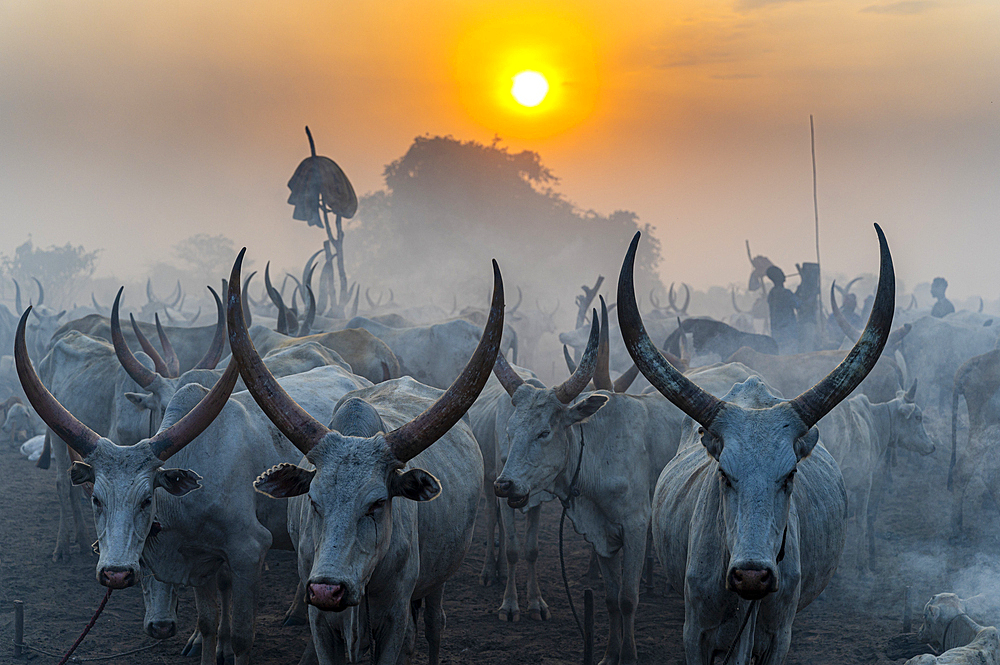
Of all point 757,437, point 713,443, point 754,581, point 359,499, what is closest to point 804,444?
point 757,437

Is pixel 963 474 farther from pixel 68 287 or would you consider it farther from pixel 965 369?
pixel 68 287

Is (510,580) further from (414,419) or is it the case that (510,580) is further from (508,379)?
(414,419)

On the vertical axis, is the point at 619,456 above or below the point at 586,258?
below

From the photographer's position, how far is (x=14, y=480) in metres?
11.5

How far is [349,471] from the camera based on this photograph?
3549 mm

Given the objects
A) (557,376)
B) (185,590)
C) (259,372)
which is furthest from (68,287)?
(259,372)

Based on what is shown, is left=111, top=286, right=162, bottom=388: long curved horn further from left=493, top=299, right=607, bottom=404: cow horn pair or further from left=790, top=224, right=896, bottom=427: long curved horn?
left=790, top=224, right=896, bottom=427: long curved horn

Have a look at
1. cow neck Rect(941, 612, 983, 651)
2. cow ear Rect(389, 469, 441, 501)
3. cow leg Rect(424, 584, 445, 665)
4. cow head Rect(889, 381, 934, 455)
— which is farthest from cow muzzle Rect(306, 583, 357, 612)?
cow head Rect(889, 381, 934, 455)

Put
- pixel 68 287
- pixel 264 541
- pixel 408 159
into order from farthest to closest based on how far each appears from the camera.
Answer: pixel 408 159 → pixel 68 287 → pixel 264 541

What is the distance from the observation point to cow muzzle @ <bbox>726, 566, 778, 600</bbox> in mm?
3148

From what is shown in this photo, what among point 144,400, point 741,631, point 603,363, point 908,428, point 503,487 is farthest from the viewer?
point 908,428

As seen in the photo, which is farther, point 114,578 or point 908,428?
point 908,428

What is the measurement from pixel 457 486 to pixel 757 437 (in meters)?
2.14

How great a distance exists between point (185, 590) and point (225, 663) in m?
2.09
